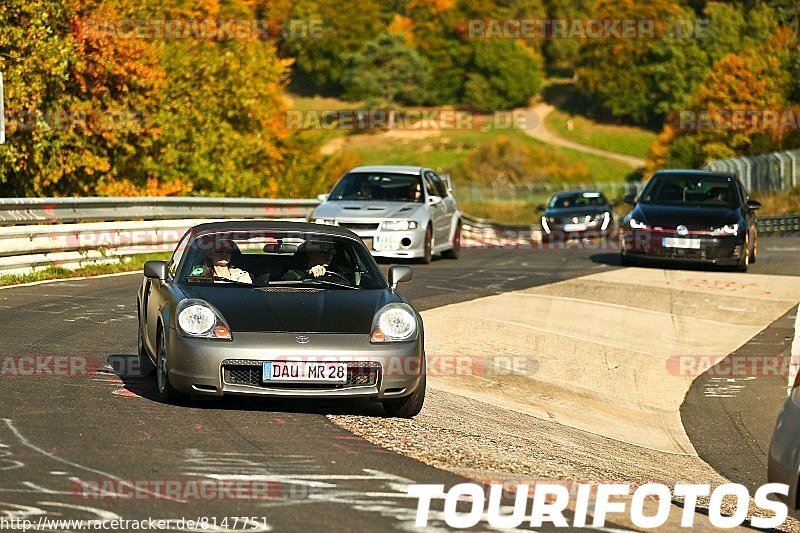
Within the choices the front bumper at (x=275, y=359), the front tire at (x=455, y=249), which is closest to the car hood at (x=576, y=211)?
the front tire at (x=455, y=249)

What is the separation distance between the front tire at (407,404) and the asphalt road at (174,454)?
0.36m

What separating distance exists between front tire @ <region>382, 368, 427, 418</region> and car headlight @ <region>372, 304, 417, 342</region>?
0.29 m

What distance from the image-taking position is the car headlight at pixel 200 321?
9375 millimetres

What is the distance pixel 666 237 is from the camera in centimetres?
2245

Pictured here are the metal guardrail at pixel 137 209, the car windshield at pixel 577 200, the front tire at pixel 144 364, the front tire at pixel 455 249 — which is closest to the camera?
the front tire at pixel 144 364

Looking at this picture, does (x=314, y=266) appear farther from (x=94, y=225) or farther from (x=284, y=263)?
(x=94, y=225)

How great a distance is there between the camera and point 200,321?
9.48m

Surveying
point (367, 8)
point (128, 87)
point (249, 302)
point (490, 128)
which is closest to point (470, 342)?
Result: point (249, 302)

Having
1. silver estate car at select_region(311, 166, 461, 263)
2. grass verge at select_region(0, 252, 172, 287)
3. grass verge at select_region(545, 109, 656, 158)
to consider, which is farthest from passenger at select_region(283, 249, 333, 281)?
grass verge at select_region(545, 109, 656, 158)

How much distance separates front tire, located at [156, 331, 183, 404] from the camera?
9.59 metres

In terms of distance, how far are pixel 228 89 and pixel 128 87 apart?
7.66 metres

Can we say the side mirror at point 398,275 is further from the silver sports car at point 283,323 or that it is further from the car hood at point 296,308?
the car hood at point 296,308

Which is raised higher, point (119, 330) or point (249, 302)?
point (249, 302)

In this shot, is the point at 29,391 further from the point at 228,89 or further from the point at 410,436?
the point at 228,89
